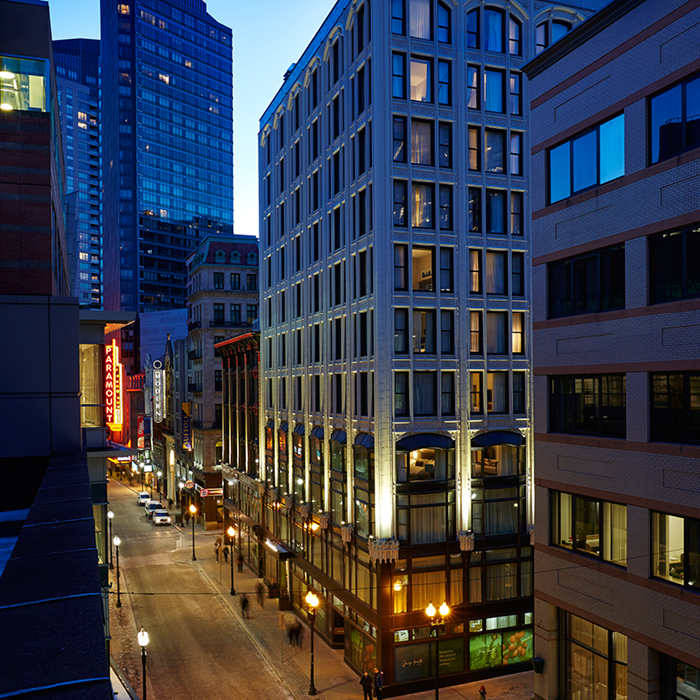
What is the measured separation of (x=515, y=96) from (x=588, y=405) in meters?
21.6

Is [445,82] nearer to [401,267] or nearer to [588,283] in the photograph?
[401,267]

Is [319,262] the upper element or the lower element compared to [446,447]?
upper

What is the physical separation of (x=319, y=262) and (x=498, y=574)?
20.4 meters

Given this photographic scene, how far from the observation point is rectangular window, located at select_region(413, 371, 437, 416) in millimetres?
31378

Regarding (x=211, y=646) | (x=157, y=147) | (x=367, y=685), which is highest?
(x=157, y=147)

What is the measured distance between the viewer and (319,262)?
4012 centimetres

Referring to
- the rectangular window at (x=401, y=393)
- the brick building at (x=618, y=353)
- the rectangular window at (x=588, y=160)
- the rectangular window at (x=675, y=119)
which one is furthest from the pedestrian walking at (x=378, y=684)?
the rectangular window at (x=675, y=119)

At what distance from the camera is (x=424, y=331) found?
104ft

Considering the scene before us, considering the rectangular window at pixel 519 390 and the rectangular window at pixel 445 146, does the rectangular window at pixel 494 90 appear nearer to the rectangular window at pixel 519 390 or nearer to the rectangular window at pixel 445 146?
the rectangular window at pixel 445 146

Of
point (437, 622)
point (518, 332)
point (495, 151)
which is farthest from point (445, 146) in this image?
point (437, 622)

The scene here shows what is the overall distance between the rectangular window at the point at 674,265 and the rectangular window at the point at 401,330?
15921mm

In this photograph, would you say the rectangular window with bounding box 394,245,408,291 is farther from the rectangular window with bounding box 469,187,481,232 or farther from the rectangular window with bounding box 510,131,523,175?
the rectangular window with bounding box 510,131,523,175

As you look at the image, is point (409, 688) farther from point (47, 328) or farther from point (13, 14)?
point (13, 14)

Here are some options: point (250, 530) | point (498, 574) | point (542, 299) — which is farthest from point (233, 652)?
point (542, 299)
